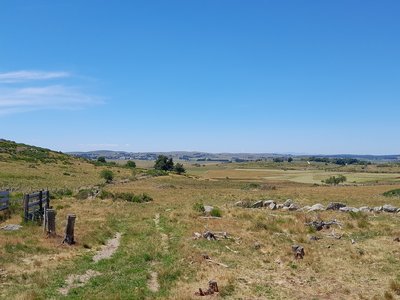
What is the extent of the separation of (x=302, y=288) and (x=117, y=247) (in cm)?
985

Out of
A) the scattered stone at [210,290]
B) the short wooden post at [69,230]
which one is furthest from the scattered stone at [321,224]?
the scattered stone at [210,290]

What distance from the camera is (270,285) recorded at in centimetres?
1531

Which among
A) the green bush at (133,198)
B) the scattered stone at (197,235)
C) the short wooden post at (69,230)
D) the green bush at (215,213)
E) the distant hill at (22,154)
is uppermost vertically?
the distant hill at (22,154)

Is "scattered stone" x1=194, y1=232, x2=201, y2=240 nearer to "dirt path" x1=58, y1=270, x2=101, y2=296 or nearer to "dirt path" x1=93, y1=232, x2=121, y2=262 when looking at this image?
"dirt path" x1=93, y1=232, x2=121, y2=262

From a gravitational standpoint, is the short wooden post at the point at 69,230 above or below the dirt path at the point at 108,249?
above

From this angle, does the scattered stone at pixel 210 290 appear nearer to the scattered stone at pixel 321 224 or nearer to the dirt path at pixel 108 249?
the dirt path at pixel 108 249

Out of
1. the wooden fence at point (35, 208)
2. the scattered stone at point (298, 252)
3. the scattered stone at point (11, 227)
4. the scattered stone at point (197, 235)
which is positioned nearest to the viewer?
the scattered stone at point (298, 252)

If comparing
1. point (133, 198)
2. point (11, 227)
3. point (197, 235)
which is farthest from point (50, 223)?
point (133, 198)

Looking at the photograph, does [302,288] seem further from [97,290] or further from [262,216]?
[262,216]

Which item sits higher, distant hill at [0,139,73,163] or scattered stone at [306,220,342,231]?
distant hill at [0,139,73,163]

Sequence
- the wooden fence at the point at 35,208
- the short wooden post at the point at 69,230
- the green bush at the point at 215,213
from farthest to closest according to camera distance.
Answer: the green bush at the point at 215,213 < the wooden fence at the point at 35,208 < the short wooden post at the point at 69,230

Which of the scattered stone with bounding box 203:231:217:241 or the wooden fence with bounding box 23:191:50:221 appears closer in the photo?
the scattered stone with bounding box 203:231:217:241

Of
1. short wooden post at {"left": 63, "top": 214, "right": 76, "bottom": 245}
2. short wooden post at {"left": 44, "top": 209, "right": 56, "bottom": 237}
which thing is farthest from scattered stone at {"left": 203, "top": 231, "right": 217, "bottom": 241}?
short wooden post at {"left": 44, "top": 209, "right": 56, "bottom": 237}

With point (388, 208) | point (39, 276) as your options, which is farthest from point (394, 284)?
point (388, 208)
